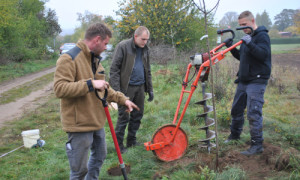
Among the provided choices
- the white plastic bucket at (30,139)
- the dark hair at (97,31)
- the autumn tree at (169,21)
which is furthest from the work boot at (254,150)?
the autumn tree at (169,21)

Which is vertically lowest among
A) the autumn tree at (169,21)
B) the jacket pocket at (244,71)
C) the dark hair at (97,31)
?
the jacket pocket at (244,71)

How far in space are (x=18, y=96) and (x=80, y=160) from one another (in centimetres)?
948

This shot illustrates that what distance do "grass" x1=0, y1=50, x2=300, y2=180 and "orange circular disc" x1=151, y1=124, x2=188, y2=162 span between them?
0.13 metres

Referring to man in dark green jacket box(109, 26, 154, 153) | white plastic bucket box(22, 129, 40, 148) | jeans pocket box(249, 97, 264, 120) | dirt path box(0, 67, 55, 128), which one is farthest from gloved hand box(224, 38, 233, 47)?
dirt path box(0, 67, 55, 128)

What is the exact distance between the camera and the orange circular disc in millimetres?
4137

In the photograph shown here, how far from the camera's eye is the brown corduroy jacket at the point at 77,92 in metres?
2.41

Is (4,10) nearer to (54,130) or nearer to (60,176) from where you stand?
(54,130)

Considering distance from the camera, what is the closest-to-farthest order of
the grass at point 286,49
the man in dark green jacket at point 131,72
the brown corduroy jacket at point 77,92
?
1. the brown corduroy jacket at point 77,92
2. the man in dark green jacket at point 131,72
3. the grass at point 286,49

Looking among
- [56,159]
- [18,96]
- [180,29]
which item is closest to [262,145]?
[56,159]

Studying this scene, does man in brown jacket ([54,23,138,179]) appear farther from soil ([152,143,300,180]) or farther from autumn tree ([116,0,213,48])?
autumn tree ([116,0,213,48])

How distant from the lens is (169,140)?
4145 mm

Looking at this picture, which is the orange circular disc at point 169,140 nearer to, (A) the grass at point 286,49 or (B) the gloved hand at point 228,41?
(B) the gloved hand at point 228,41

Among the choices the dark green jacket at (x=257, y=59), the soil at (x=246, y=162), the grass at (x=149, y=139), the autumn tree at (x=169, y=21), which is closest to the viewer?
the soil at (x=246, y=162)

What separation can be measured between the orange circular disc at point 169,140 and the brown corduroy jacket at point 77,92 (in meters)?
1.53
